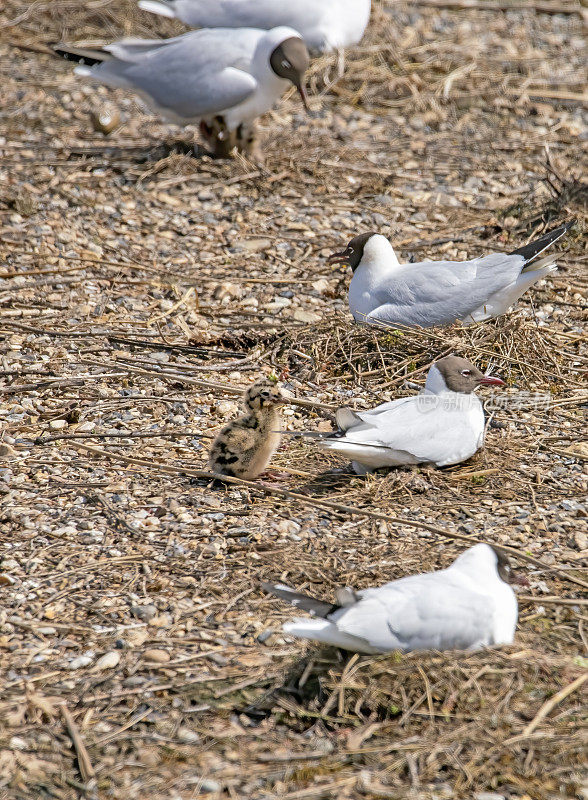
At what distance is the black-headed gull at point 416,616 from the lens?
3.27 metres

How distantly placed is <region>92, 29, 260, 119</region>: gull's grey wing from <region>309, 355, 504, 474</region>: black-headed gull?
13.1 ft

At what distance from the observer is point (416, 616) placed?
331cm

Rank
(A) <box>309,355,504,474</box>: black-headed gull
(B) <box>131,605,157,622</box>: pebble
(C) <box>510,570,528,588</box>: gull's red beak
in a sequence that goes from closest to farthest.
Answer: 1. (C) <box>510,570,528,588</box>: gull's red beak
2. (B) <box>131,605,157,622</box>: pebble
3. (A) <box>309,355,504,474</box>: black-headed gull

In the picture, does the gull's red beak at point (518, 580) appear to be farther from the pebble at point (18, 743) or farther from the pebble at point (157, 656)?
the pebble at point (18, 743)

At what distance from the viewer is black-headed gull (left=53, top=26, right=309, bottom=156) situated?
317 inches

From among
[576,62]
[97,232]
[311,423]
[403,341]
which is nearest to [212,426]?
[311,423]

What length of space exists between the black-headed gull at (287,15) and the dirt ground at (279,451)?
20.8 inches

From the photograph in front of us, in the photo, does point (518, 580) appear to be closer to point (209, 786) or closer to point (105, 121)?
point (209, 786)

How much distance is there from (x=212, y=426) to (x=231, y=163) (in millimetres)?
3583

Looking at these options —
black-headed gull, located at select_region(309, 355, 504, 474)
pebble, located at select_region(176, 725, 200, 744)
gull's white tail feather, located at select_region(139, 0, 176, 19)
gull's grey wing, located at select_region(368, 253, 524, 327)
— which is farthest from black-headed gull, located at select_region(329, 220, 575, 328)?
gull's white tail feather, located at select_region(139, 0, 176, 19)

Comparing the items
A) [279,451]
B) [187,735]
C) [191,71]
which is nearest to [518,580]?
[187,735]

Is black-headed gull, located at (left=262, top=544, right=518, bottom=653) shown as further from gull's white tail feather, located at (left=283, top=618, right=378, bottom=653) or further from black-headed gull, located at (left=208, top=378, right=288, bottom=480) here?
black-headed gull, located at (left=208, top=378, right=288, bottom=480)

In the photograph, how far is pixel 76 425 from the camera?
203 inches

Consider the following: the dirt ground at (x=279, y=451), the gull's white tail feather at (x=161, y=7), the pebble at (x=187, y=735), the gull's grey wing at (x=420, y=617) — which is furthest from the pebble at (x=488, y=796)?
the gull's white tail feather at (x=161, y=7)
